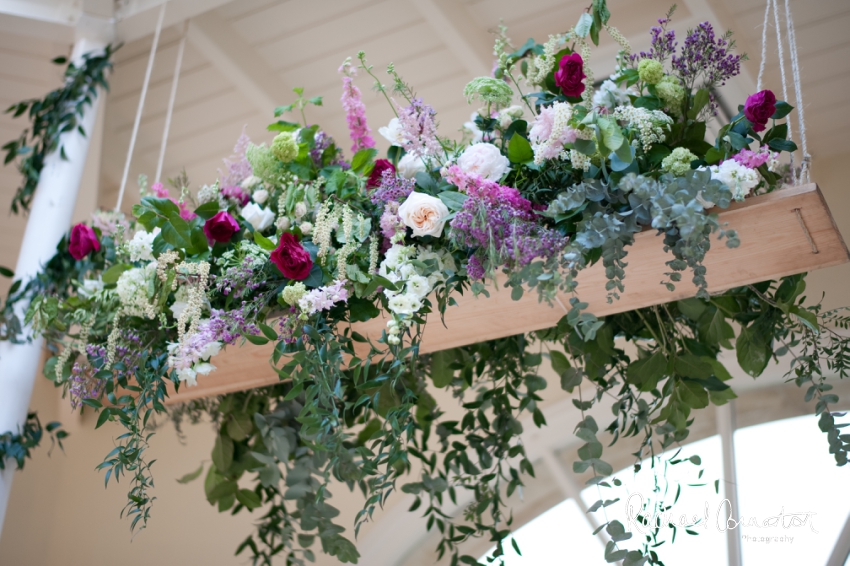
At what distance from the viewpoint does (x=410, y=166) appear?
1.61 meters

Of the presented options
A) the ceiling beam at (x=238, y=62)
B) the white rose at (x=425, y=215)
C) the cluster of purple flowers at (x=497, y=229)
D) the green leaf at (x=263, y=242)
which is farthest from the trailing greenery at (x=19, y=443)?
the ceiling beam at (x=238, y=62)

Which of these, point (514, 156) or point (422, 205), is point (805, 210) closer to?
point (514, 156)

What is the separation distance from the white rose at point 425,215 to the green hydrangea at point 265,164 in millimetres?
480

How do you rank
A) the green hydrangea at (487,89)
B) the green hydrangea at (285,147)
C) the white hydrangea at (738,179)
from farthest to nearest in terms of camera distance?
the green hydrangea at (285,147) → the green hydrangea at (487,89) → the white hydrangea at (738,179)

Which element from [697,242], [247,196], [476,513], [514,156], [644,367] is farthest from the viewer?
[476,513]

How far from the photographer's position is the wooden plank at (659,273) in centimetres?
125

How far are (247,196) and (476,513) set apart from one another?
3.58 feet

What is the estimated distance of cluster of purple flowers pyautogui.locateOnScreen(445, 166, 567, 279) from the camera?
127 cm

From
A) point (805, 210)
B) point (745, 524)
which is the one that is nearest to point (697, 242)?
point (805, 210)

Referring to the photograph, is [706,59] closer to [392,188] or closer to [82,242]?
[392,188]

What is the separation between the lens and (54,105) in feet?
8.39

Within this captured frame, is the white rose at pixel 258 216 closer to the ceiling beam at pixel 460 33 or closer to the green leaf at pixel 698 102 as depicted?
the green leaf at pixel 698 102

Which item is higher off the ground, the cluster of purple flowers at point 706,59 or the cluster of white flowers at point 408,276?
the cluster of purple flowers at point 706,59

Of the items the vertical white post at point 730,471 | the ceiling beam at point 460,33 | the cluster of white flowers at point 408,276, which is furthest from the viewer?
the ceiling beam at point 460,33
